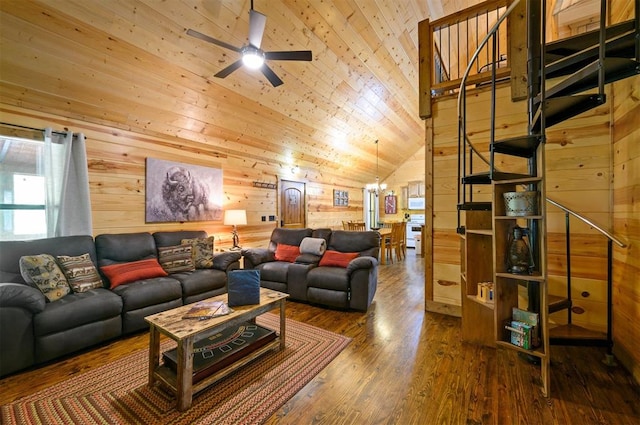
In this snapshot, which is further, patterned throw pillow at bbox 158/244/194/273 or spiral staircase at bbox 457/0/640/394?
patterned throw pillow at bbox 158/244/194/273

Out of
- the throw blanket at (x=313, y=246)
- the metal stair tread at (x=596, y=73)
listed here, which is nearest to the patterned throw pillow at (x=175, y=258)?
the throw blanket at (x=313, y=246)

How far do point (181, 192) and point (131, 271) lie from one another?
4.82ft

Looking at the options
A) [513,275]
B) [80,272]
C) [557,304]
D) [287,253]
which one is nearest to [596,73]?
[513,275]

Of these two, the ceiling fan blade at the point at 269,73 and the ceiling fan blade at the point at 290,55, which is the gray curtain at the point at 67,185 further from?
the ceiling fan blade at the point at 290,55

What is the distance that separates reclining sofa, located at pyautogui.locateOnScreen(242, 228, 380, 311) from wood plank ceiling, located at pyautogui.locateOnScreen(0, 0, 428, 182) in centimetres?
197

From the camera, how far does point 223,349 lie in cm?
208

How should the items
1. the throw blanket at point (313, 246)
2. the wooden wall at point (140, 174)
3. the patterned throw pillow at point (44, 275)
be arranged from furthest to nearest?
the throw blanket at point (313, 246)
the wooden wall at point (140, 174)
the patterned throw pillow at point (44, 275)

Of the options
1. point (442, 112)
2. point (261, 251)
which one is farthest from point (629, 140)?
point (261, 251)

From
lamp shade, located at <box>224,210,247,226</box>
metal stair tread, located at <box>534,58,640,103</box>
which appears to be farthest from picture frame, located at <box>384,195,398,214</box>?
metal stair tread, located at <box>534,58,640,103</box>

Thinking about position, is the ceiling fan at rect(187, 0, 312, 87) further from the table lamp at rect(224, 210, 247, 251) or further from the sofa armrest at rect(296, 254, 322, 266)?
the sofa armrest at rect(296, 254, 322, 266)

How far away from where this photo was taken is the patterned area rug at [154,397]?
1.63 metres

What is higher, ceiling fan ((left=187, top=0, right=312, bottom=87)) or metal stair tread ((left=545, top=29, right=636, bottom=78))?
ceiling fan ((left=187, top=0, right=312, bottom=87))

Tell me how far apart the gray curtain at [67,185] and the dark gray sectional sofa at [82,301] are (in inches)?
11.0

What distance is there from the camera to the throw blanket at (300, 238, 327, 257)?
3.89 meters
